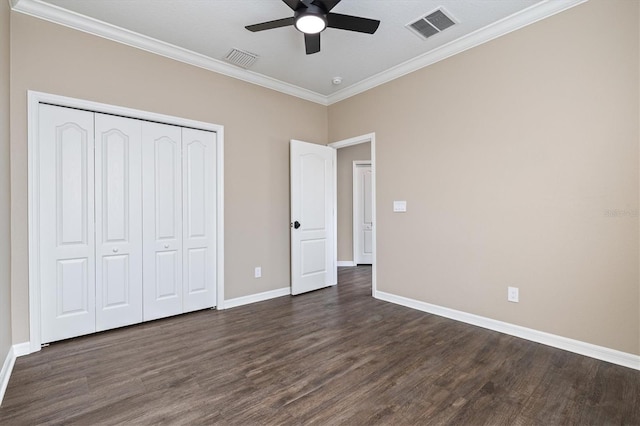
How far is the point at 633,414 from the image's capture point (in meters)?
1.74

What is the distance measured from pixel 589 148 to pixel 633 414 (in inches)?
71.9

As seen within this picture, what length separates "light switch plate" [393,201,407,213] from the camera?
3.73 m

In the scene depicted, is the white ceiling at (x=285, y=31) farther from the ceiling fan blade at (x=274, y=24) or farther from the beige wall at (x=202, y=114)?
the ceiling fan blade at (x=274, y=24)

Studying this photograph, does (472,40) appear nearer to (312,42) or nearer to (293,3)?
(312,42)

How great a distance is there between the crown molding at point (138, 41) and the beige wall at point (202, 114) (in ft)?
0.20

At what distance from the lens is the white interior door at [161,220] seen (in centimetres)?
316

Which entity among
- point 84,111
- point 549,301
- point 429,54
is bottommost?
point 549,301

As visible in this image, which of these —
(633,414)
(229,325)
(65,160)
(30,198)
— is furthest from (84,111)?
(633,414)

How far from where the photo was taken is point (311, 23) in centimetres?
237

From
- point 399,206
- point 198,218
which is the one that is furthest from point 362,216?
point 198,218

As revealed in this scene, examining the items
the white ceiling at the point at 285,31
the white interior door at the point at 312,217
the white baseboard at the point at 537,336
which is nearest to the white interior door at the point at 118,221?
the white ceiling at the point at 285,31

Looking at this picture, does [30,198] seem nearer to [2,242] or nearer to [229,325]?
[2,242]

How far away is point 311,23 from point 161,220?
95.2 inches

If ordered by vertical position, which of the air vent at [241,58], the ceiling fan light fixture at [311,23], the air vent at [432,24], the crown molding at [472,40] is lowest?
the ceiling fan light fixture at [311,23]
